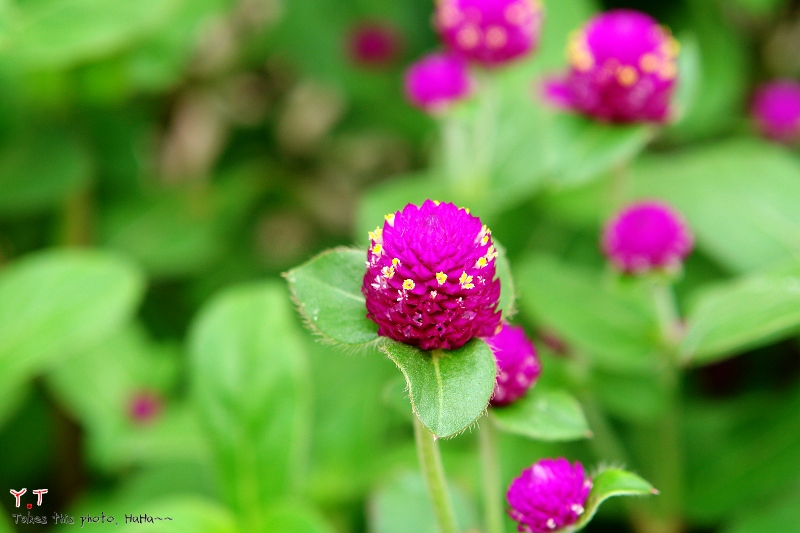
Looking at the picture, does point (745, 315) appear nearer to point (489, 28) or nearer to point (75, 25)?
point (489, 28)

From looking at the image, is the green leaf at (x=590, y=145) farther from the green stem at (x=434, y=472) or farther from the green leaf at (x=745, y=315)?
the green stem at (x=434, y=472)

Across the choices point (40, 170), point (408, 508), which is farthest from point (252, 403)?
point (40, 170)

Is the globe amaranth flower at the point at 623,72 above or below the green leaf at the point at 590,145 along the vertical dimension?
above

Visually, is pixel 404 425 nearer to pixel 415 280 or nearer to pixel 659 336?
pixel 659 336

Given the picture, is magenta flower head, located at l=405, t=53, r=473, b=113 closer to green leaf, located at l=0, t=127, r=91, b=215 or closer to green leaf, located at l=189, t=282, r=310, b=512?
green leaf, located at l=189, t=282, r=310, b=512

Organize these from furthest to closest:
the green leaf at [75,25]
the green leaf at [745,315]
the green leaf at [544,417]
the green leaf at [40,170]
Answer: the green leaf at [40,170] → the green leaf at [75,25] → the green leaf at [745,315] → the green leaf at [544,417]

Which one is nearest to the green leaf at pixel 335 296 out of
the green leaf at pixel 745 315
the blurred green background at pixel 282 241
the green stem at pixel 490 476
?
the blurred green background at pixel 282 241

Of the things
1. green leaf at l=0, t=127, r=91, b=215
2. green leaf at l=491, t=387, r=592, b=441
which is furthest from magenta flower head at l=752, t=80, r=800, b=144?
green leaf at l=0, t=127, r=91, b=215
